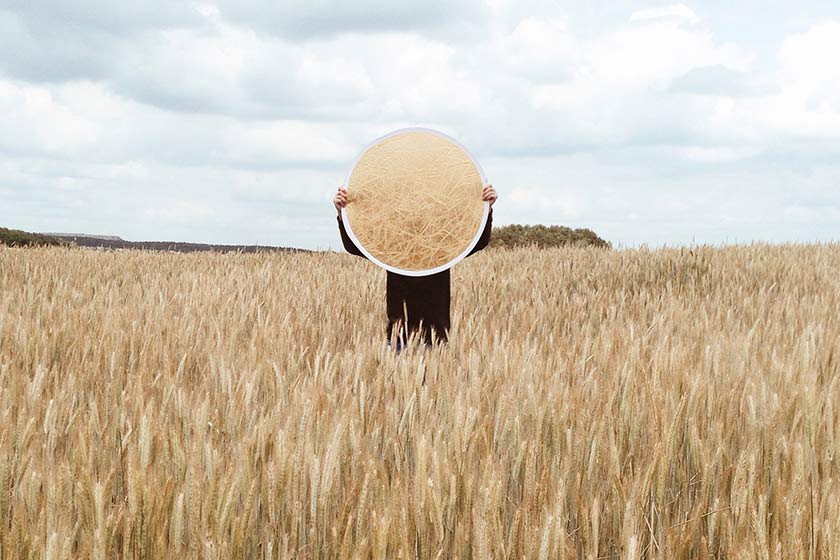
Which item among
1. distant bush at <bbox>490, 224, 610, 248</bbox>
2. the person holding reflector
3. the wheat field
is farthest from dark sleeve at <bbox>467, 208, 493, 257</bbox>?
distant bush at <bbox>490, 224, 610, 248</bbox>

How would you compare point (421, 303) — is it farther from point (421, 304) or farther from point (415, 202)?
point (415, 202)

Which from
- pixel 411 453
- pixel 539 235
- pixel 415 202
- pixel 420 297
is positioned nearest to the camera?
pixel 411 453

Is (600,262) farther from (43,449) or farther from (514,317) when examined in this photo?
(43,449)

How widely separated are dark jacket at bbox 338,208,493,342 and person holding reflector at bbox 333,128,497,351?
0.49 metres

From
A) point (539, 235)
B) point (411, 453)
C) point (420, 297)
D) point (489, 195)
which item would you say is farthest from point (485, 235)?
point (539, 235)

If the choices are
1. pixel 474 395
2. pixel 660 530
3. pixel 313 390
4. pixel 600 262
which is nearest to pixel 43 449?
pixel 313 390

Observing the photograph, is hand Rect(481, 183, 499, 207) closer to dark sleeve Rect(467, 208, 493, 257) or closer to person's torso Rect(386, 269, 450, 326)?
dark sleeve Rect(467, 208, 493, 257)

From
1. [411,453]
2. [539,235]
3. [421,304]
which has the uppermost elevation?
[539,235]

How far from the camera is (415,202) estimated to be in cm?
283

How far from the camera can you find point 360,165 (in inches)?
117

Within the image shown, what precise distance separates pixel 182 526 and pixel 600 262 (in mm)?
6713

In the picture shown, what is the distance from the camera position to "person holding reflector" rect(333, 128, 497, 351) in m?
2.86

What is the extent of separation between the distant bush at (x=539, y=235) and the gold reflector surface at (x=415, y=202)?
12.4m

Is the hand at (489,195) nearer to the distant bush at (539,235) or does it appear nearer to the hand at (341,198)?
the hand at (341,198)
